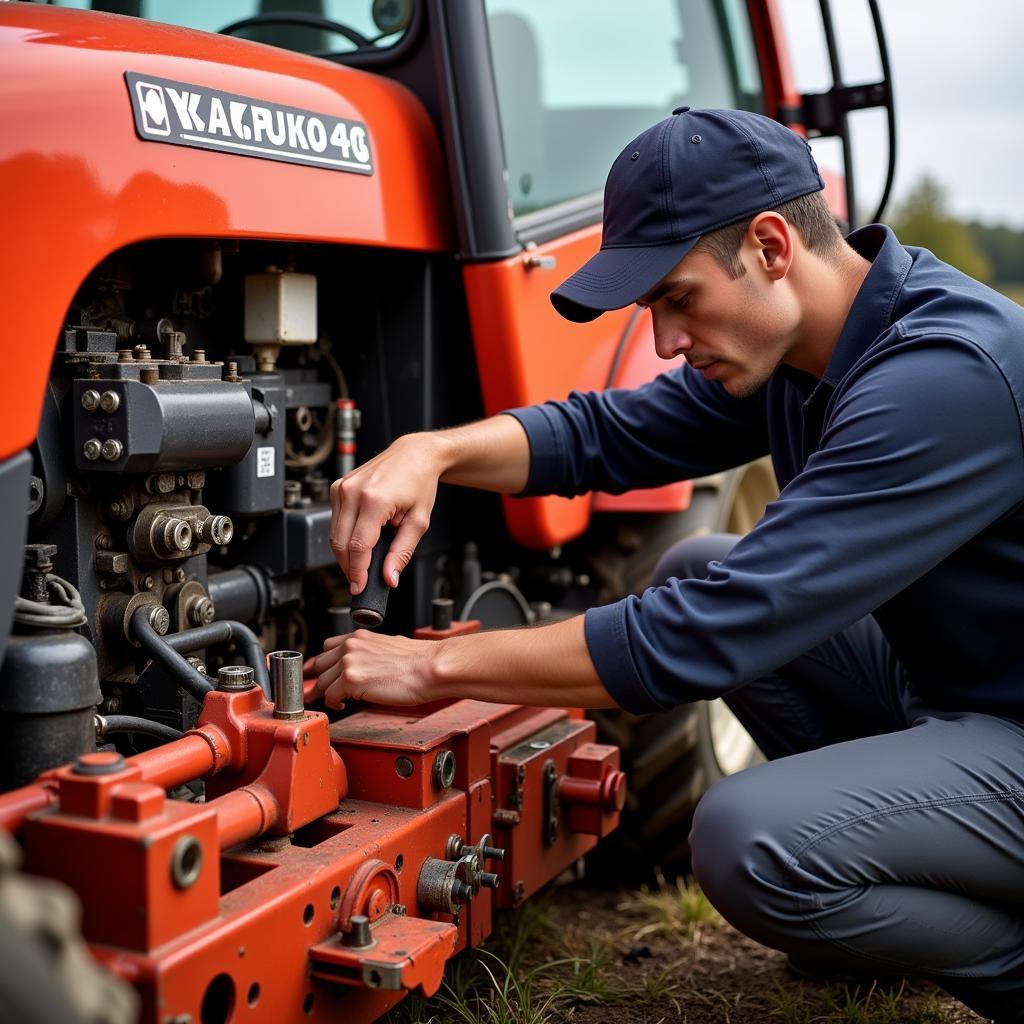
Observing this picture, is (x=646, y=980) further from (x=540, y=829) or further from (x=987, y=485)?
(x=987, y=485)

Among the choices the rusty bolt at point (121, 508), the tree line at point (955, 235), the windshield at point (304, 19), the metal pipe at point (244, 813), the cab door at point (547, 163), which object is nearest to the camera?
the metal pipe at point (244, 813)

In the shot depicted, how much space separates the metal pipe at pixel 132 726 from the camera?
1.81m

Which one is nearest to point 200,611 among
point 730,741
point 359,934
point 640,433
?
point 359,934

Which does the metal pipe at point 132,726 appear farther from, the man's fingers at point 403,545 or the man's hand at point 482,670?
the man's fingers at point 403,545

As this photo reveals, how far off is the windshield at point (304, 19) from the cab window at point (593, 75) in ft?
0.65

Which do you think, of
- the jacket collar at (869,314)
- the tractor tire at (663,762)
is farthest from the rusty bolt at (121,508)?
the tractor tire at (663,762)

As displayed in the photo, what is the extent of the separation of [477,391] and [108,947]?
1431 millimetres

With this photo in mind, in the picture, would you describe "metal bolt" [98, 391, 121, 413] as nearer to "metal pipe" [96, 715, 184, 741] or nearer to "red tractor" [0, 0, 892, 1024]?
"red tractor" [0, 0, 892, 1024]

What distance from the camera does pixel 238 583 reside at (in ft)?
7.13

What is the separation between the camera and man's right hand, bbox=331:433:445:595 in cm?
199

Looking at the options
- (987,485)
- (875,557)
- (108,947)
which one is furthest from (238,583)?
(987,485)

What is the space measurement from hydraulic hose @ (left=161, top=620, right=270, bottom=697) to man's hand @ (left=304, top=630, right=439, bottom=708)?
153mm

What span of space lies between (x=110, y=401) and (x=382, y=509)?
1.45 feet

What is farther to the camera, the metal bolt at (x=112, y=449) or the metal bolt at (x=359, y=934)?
the metal bolt at (x=112, y=449)
